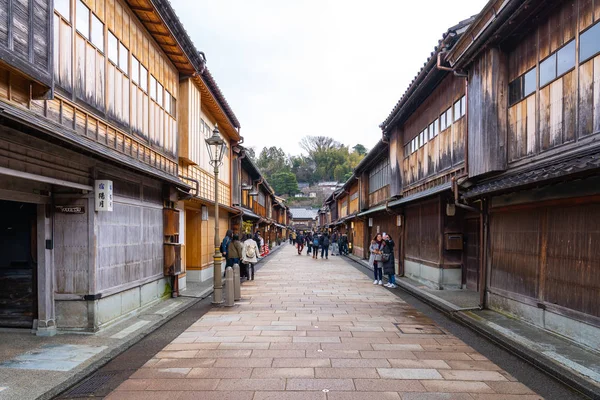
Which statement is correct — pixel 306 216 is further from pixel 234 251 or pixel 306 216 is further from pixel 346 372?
pixel 346 372

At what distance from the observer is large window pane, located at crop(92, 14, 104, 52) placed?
8.71 m

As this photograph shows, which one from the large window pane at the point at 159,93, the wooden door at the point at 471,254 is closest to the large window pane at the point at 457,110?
the wooden door at the point at 471,254

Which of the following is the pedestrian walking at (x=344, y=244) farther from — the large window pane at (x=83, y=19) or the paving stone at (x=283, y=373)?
the paving stone at (x=283, y=373)

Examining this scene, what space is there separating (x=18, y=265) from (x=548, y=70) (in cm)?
1138

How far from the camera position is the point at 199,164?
16344mm

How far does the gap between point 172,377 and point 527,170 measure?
310 inches

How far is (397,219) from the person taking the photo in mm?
20391

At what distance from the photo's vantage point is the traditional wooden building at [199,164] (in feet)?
46.7

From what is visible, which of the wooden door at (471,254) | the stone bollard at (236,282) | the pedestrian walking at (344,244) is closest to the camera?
the stone bollard at (236,282)

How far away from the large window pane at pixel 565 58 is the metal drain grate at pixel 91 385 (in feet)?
31.0

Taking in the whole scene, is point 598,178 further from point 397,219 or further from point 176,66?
point 397,219

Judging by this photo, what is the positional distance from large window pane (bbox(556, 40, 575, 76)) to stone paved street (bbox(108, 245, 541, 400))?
556 cm

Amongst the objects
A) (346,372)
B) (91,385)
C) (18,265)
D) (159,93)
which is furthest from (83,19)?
(346,372)

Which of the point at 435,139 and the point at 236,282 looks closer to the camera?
the point at 236,282
